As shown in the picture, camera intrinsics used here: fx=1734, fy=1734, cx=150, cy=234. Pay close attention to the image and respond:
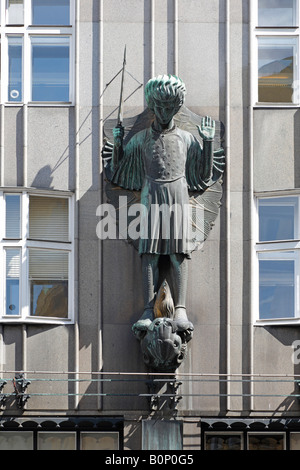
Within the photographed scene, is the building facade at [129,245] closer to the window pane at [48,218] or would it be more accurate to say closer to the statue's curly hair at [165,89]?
the window pane at [48,218]

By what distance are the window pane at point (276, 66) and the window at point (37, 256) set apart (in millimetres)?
4483

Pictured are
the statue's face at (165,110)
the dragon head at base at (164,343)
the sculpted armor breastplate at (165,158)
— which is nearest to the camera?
the dragon head at base at (164,343)

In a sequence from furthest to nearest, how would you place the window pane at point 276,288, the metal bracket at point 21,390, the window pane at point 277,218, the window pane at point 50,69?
1. the window pane at point 50,69
2. the window pane at point 277,218
3. the window pane at point 276,288
4. the metal bracket at point 21,390

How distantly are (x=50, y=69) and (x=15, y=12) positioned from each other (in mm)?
1314

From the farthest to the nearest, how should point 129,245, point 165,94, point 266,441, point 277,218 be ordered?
point 277,218 → point 129,245 → point 266,441 → point 165,94

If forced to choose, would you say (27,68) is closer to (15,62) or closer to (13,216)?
(15,62)

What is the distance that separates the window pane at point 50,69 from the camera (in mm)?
33344

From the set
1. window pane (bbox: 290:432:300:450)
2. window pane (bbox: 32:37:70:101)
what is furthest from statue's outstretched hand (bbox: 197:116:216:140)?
window pane (bbox: 290:432:300:450)

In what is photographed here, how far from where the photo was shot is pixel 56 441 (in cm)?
3206

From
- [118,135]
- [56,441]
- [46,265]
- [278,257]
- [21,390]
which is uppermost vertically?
[118,135]

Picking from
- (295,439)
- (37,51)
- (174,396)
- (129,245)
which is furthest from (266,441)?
(37,51)

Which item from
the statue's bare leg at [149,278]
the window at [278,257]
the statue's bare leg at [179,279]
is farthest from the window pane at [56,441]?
the window at [278,257]
